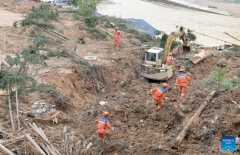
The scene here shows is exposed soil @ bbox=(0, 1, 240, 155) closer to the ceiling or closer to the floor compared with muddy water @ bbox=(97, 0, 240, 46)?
closer to the floor

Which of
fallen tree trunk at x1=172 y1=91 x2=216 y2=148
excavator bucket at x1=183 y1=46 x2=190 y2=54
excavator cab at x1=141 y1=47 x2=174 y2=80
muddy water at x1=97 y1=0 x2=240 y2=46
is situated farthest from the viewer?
muddy water at x1=97 y1=0 x2=240 y2=46

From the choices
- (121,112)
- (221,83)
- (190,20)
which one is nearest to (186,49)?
(221,83)

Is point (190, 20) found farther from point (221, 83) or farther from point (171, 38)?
point (221, 83)

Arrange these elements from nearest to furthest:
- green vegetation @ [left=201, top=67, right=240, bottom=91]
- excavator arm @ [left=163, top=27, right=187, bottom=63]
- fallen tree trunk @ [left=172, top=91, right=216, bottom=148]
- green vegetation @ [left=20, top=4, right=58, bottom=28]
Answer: fallen tree trunk @ [left=172, top=91, right=216, bottom=148], green vegetation @ [left=201, top=67, right=240, bottom=91], excavator arm @ [left=163, top=27, right=187, bottom=63], green vegetation @ [left=20, top=4, right=58, bottom=28]

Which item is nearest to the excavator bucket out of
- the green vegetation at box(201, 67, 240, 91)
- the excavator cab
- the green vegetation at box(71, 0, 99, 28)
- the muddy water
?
the excavator cab

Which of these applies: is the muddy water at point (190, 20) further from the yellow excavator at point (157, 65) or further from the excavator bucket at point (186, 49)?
the yellow excavator at point (157, 65)

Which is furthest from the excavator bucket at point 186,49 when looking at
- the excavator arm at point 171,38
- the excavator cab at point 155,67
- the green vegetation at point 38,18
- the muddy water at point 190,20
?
the green vegetation at point 38,18

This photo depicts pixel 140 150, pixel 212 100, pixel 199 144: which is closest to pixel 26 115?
pixel 140 150

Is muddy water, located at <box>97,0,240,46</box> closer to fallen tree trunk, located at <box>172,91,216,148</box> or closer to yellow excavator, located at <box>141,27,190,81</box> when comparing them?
yellow excavator, located at <box>141,27,190,81</box>

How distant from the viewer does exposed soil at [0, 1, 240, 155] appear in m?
7.23

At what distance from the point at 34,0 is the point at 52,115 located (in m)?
26.2

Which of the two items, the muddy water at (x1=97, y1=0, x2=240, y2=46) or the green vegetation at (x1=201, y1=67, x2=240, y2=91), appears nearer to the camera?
the green vegetation at (x1=201, y1=67, x2=240, y2=91)

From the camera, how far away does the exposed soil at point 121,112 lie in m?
7.23

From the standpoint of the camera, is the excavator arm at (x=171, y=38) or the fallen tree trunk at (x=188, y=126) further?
the excavator arm at (x=171, y=38)
